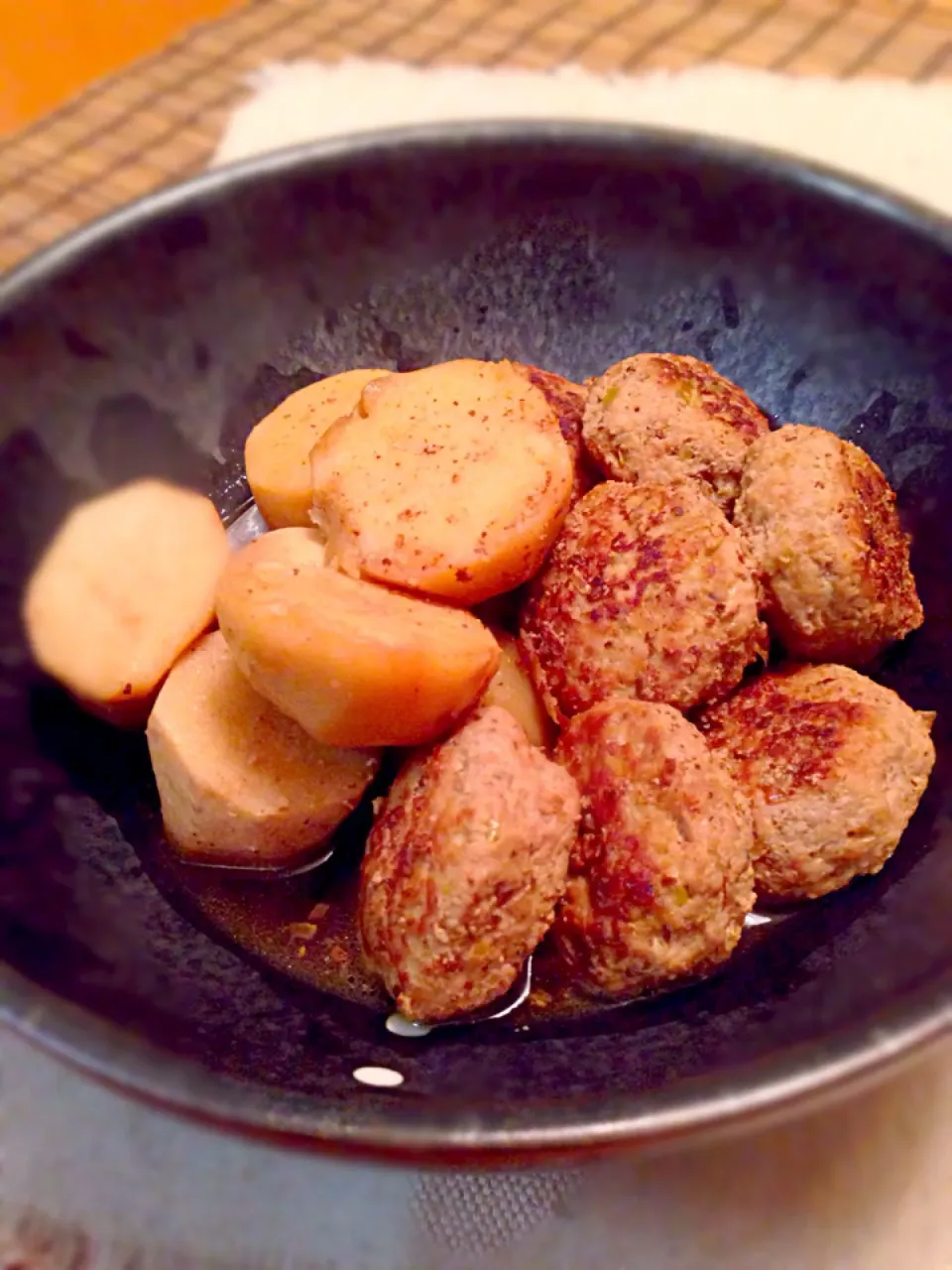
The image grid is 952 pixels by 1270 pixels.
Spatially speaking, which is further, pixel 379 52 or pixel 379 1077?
pixel 379 52

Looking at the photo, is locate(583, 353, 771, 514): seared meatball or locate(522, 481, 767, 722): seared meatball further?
locate(583, 353, 771, 514): seared meatball

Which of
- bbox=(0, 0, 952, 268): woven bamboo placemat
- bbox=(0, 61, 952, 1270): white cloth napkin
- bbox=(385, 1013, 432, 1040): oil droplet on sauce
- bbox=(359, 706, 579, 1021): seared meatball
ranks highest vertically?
bbox=(0, 0, 952, 268): woven bamboo placemat

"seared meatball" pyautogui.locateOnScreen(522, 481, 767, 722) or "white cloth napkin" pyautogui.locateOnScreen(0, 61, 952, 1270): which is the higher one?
"seared meatball" pyautogui.locateOnScreen(522, 481, 767, 722)

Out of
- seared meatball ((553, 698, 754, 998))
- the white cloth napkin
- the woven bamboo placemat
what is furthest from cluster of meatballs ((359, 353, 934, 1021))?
the woven bamboo placemat

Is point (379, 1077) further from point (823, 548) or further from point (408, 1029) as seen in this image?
point (823, 548)

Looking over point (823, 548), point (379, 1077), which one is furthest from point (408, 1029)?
point (823, 548)

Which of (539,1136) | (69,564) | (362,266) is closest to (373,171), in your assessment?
(362,266)

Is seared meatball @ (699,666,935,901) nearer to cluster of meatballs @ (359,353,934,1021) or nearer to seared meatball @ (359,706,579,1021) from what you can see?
cluster of meatballs @ (359,353,934,1021)
